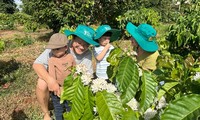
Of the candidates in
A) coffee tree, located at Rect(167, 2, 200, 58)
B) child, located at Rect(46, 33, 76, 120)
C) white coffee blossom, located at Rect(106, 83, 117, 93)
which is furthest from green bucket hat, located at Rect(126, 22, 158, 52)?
coffee tree, located at Rect(167, 2, 200, 58)

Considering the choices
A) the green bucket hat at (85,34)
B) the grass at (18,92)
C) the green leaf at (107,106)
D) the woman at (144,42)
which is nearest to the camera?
the green leaf at (107,106)

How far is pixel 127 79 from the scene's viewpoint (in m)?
1.00

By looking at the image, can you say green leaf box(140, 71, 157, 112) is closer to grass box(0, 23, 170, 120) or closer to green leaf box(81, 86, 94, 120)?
green leaf box(81, 86, 94, 120)

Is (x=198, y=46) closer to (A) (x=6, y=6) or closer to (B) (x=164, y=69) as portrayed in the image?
(B) (x=164, y=69)

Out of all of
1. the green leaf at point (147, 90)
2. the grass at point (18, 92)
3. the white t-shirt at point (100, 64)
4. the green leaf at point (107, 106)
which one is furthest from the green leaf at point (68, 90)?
the grass at point (18, 92)

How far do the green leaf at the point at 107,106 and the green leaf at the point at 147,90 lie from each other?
0.26 ft

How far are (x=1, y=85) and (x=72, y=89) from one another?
4845mm

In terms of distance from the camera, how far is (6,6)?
37.2 meters

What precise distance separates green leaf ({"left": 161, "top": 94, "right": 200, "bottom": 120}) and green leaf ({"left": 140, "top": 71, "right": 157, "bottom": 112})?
23 cm

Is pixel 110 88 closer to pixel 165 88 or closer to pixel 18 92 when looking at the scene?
pixel 165 88

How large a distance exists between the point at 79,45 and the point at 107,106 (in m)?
1.72

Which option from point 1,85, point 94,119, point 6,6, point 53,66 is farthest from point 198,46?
point 6,6

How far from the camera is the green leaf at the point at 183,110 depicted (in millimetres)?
746

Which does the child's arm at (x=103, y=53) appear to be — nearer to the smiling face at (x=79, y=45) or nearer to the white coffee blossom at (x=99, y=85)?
the smiling face at (x=79, y=45)
